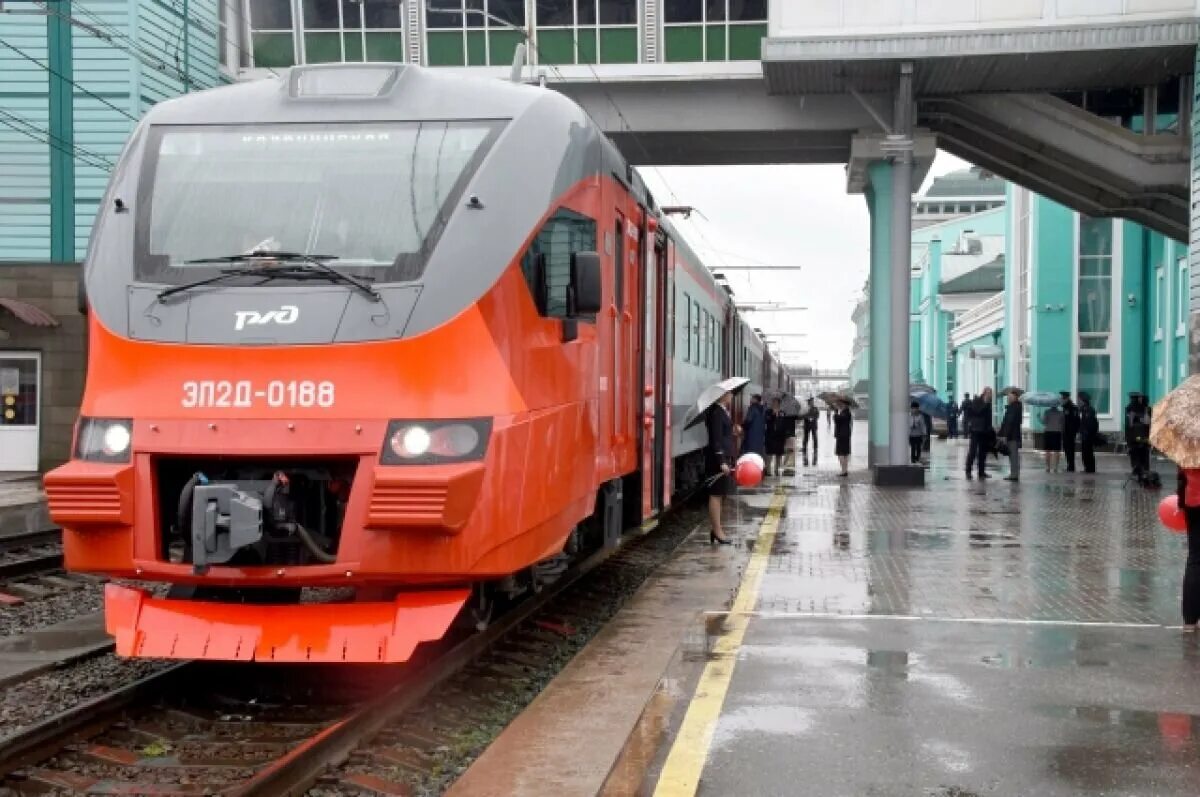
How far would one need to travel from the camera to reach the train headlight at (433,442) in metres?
6.03

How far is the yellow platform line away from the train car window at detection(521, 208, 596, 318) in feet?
6.95

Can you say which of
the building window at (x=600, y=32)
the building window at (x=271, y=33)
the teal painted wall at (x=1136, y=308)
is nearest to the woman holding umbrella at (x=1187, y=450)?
the building window at (x=600, y=32)

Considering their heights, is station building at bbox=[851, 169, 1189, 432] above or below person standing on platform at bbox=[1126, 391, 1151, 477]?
above

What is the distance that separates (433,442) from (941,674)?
3092mm

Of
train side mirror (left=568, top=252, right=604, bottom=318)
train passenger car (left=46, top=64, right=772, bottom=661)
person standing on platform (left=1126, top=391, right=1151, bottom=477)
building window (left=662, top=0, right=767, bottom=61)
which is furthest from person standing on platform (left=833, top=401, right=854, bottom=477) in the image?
train side mirror (left=568, top=252, right=604, bottom=318)

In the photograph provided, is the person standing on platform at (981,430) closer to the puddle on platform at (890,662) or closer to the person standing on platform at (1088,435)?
the person standing on platform at (1088,435)

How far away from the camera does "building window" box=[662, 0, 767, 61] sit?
24.6 m

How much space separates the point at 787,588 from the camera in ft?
34.0

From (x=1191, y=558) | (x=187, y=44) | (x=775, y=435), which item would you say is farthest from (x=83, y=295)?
(x=775, y=435)

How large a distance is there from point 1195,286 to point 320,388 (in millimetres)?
17879

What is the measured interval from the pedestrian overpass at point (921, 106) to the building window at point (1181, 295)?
2.54m

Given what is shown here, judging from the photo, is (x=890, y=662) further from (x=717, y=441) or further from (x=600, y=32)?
(x=600, y=32)

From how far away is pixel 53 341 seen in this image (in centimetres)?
2320

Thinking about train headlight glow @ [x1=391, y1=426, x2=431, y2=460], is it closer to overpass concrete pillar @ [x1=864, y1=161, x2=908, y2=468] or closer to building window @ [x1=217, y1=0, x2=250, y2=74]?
overpass concrete pillar @ [x1=864, y1=161, x2=908, y2=468]
